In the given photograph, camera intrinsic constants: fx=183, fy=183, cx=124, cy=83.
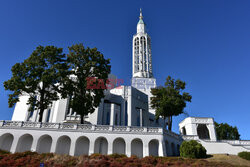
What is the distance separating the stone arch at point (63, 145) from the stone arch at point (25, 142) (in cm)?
404

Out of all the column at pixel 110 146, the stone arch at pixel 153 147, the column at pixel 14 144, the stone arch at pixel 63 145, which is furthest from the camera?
the stone arch at pixel 153 147

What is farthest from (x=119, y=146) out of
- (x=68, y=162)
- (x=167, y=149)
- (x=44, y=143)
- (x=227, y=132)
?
(x=227, y=132)

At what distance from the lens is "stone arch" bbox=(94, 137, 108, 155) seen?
27125mm

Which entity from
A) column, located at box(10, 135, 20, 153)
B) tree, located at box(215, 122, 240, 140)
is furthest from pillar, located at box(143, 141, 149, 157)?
tree, located at box(215, 122, 240, 140)

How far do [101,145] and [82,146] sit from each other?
280 centimetres

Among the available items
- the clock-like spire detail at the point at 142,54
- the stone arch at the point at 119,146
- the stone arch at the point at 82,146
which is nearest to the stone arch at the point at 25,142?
the stone arch at the point at 82,146

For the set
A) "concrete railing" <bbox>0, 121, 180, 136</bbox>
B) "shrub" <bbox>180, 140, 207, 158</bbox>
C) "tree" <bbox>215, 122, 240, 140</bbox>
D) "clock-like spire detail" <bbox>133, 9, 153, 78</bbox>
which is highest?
"clock-like spire detail" <bbox>133, 9, 153, 78</bbox>

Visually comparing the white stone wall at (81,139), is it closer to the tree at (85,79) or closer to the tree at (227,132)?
the tree at (85,79)

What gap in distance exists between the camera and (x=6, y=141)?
26.5 meters

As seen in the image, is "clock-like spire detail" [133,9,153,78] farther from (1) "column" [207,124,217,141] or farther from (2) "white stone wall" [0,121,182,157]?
(2) "white stone wall" [0,121,182,157]

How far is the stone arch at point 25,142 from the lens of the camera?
2584 cm

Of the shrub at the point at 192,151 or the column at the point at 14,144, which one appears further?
the column at the point at 14,144

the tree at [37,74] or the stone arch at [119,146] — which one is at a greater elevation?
the tree at [37,74]

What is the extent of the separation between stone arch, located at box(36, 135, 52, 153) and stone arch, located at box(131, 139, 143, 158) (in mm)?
12325
